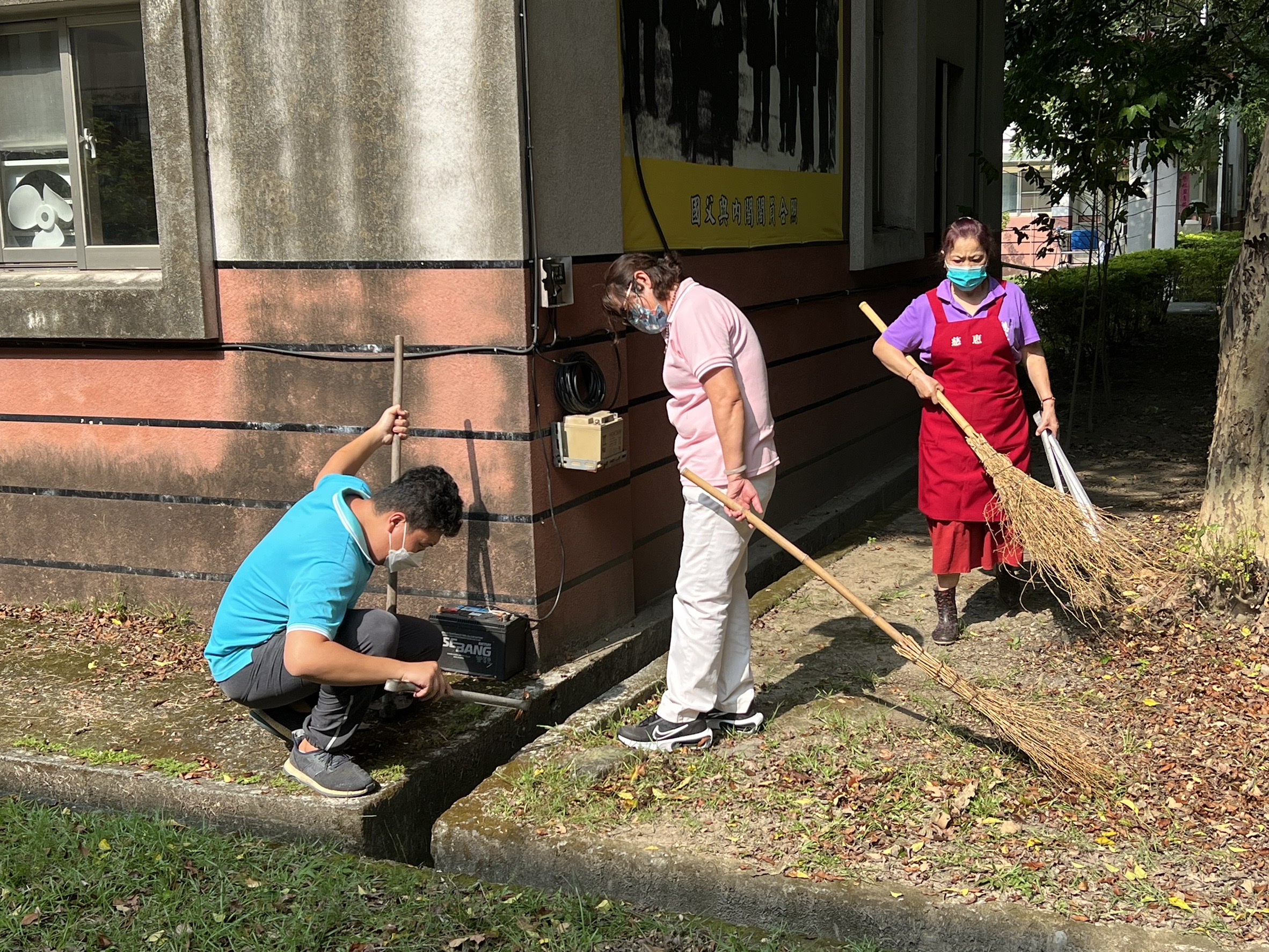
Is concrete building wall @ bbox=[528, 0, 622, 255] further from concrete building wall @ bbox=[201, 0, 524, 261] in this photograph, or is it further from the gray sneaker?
the gray sneaker

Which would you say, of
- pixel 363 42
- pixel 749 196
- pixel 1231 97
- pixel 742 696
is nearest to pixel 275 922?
pixel 742 696

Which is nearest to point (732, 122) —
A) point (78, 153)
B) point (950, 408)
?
point (950, 408)

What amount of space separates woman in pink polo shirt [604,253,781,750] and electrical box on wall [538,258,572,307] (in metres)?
0.43

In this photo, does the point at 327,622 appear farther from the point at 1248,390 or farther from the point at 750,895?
the point at 1248,390

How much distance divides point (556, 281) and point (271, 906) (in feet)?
8.11

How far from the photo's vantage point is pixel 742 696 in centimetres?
484

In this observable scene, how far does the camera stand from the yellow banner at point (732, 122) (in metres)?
5.77

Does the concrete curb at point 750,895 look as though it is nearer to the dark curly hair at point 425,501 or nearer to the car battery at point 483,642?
the car battery at point 483,642

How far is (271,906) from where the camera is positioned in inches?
147

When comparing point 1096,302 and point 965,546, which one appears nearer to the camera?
point 965,546

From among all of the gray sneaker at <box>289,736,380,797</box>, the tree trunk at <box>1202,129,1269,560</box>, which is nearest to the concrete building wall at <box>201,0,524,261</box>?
the gray sneaker at <box>289,736,380,797</box>

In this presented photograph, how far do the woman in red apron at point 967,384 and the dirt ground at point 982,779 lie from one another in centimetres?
51

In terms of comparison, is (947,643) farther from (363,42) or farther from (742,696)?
(363,42)

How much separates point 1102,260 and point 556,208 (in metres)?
Result: 7.38
